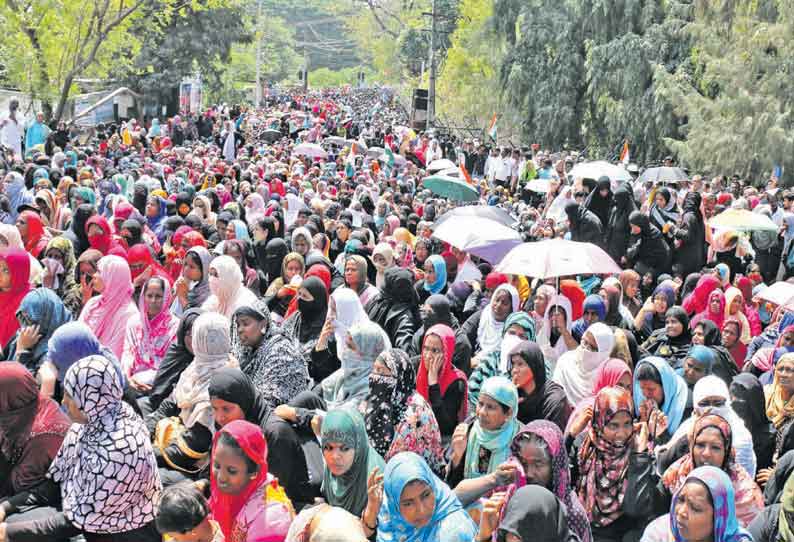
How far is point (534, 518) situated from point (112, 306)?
12.2ft

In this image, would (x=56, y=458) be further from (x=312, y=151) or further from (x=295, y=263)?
(x=312, y=151)

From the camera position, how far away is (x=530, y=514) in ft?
10.8

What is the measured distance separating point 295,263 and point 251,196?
483cm

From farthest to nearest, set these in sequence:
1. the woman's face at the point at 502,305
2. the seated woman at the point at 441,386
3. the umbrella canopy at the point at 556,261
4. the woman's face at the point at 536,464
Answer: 1. the umbrella canopy at the point at 556,261
2. the woman's face at the point at 502,305
3. the seated woman at the point at 441,386
4. the woman's face at the point at 536,464

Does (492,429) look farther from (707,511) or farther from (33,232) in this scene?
(33,232)

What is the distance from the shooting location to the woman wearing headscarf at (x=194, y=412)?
4.33 metres

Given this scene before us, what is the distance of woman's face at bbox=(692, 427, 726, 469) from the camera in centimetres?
408

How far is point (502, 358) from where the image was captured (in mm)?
5418

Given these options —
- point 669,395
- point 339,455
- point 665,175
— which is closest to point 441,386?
point 669,395

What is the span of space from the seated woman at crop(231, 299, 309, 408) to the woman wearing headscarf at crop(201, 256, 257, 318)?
1.11 m

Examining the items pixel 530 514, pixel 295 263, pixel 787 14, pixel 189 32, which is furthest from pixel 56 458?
pixel 189 32

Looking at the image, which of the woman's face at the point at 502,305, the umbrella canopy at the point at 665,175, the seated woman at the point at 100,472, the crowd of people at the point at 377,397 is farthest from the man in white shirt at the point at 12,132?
the seated woman at the point at 100,472

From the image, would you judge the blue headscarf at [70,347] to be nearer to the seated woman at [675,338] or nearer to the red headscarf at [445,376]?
the red headscarf at [445,376]

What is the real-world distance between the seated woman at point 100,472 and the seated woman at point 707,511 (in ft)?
6.13
